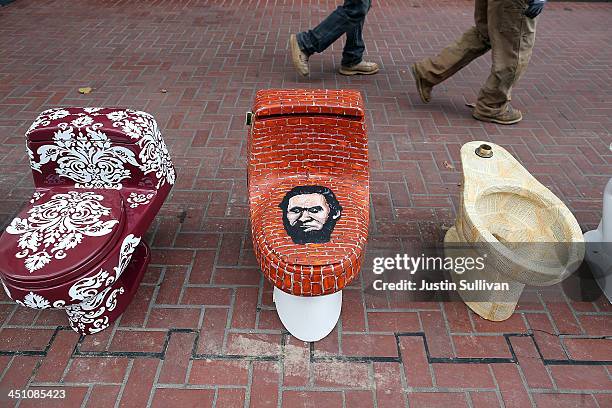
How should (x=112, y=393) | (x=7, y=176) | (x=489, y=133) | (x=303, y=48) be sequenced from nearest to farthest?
1. (x=112, y=393)
2. (x=7, y=176)
3. (x=489, y=133)
4. (x=303, y=48)

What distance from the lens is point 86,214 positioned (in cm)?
208

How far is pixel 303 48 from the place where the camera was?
4715 mm

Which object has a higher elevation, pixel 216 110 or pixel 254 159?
pixel 254 159

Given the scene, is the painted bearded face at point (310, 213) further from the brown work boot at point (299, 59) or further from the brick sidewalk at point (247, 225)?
the brown work boot at point (299, 59)

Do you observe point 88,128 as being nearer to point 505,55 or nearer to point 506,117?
point 505,55

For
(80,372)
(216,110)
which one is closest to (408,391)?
(80,372)

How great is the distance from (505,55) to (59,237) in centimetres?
360

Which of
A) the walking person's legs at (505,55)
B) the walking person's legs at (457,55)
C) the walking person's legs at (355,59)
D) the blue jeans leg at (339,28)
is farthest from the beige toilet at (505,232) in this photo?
the walking person's legs at (355,59)

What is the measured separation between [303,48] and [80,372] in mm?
3697

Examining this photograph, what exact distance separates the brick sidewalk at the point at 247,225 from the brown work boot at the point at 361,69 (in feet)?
0.43

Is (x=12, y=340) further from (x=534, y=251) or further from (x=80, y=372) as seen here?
(x=534, y=251)

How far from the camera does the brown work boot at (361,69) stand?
504 cm

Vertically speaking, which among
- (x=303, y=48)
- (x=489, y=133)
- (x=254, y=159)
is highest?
(x=254, y=159)

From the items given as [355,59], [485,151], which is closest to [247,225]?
[485,151]
